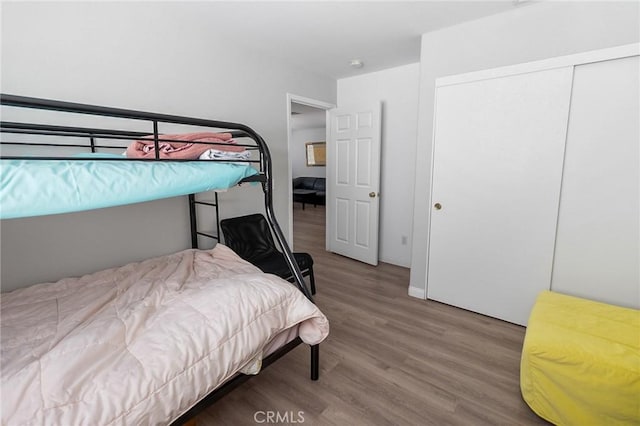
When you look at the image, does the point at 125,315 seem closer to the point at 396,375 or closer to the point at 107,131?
the point at 107,131

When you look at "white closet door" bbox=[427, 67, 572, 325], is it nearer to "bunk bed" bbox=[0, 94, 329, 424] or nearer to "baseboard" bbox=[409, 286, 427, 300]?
"baseboard" bbox=[409, 286, 427, 300]

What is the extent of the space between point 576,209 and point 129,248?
3195 millimetres

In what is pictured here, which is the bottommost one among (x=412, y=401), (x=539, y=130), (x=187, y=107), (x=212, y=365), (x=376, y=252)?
(x=412, y=401)

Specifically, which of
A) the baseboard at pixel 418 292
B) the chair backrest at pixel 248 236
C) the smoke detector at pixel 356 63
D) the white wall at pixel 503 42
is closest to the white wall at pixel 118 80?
the chair backrest at pixel 248 236

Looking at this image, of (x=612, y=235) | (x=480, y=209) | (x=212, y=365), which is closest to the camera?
(x=212, y=365)

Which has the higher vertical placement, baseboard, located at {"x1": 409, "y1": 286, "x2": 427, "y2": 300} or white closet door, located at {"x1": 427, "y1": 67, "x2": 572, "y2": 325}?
white closet door, located at {"x1": 427, "y1": 67, "x2": 572, "y2": 325}

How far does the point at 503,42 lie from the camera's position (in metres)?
2.28

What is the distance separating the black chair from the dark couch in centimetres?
449

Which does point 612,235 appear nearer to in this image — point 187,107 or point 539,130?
Result: point 539,130

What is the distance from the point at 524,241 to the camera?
2369 mm

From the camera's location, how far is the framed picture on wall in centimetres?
781

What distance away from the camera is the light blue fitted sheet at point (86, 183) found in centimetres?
94

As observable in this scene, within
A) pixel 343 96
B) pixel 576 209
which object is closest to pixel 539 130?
pixel 576 209

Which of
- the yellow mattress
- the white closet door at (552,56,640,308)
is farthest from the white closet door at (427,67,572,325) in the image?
the yellow mattress
